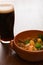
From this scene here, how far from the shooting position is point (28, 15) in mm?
1341

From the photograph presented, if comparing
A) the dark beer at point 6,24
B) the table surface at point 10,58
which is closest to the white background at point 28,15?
the dark beer at point 6,24

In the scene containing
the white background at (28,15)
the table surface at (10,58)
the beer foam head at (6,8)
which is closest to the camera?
the table surface at (10,58)

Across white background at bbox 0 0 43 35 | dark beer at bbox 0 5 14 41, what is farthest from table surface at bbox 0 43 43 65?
white background at bbox 0 0 43 35

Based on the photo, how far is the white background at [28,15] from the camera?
45.0 inches

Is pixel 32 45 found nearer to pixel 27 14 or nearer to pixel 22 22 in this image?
pixel 22 22

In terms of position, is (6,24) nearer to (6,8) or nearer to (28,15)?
(6,8)

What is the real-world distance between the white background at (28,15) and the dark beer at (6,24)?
3.4 inches

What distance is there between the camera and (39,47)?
77 cm

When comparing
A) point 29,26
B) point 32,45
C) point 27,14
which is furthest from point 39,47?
point 27,14

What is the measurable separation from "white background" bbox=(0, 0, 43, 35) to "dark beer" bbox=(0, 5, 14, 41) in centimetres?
9

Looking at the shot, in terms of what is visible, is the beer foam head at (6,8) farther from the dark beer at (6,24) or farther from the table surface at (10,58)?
the table surface at (10,58)

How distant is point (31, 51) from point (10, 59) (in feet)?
0.38

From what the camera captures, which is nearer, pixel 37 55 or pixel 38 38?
pixel 37 55

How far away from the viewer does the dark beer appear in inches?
36.1
